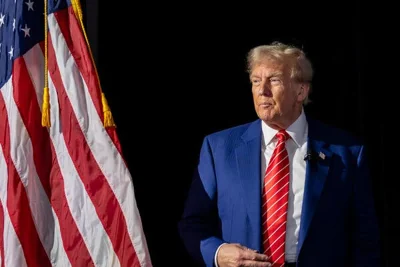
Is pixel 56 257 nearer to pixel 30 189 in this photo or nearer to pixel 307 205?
pixel 30 189

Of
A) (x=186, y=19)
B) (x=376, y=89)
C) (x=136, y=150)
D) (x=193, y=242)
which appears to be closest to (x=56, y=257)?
(x=193, y=242)

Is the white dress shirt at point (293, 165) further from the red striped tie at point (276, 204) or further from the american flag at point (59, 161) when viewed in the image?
the american flag at point (59, 161)

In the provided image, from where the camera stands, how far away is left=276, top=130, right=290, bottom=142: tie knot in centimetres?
398

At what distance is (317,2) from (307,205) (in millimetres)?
1801

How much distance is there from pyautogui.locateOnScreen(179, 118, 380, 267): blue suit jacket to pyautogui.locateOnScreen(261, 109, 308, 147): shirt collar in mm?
32

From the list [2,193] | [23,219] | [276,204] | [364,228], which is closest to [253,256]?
[276,204]

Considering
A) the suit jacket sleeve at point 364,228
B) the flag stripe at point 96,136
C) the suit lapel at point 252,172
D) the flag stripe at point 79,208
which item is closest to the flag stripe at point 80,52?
the flag stripe at point 96,136

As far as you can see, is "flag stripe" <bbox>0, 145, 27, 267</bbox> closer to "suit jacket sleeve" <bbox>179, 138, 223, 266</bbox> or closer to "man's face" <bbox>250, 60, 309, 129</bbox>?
"suit jacket sleeve" <bbox>179, 138, 223, 266</bbox>

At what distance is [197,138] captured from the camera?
4.99 meters

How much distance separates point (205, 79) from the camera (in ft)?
16.4

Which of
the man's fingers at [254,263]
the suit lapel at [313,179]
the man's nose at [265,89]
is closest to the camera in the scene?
the man's fingers at [254,263]

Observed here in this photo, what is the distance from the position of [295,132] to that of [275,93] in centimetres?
22

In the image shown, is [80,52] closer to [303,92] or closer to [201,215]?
[201,215]

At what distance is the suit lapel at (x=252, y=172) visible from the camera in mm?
3855
